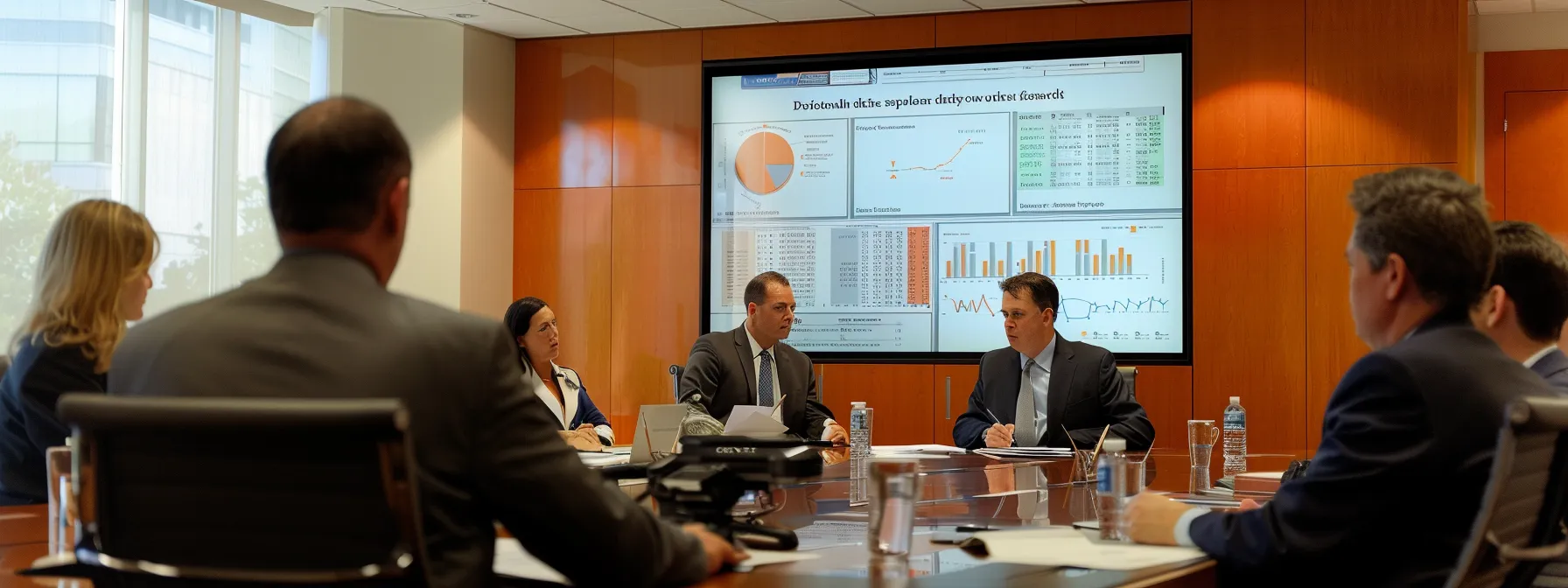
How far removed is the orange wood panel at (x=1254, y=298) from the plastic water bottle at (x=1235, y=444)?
2.56 metres

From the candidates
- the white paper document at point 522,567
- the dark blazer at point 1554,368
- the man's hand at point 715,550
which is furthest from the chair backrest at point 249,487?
the dark blazer at point 1554,368

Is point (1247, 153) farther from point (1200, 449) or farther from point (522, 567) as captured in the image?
point (522, 567)

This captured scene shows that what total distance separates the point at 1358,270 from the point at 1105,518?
53 cm

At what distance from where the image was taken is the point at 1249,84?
643cm

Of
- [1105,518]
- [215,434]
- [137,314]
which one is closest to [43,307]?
[137,314]

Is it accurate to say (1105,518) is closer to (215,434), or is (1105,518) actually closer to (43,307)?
(215,434)

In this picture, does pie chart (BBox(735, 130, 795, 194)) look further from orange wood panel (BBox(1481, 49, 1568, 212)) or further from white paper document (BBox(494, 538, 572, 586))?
white paper document (BBox(494, 538, 572, 586))

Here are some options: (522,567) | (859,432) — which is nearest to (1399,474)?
(522,567)

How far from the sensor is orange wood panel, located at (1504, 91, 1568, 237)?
22.5 feet

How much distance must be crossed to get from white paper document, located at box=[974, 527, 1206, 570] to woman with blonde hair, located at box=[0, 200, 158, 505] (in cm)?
189

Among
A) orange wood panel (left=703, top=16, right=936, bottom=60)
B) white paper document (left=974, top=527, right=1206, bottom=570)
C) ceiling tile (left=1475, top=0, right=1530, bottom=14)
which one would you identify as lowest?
white paper document (left=974, top=527, right=1206, bottom=570)

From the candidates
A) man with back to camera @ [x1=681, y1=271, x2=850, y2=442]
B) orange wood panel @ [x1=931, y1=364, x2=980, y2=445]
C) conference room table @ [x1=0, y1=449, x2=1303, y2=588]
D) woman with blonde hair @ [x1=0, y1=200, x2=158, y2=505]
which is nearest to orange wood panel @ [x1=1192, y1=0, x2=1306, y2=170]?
orange wood panel @ [x1=931, y1=364, x2=980, y2=445]

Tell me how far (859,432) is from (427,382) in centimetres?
248

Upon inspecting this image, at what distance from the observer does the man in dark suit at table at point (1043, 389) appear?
15.6 feet
